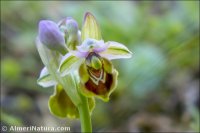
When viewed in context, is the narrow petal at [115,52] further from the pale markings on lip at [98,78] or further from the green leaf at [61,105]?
the green leaf at [61,105]

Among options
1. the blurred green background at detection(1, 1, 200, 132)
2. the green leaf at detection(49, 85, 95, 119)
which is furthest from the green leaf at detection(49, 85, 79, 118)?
the blurred green background at detection(1, 1, 200, 132)

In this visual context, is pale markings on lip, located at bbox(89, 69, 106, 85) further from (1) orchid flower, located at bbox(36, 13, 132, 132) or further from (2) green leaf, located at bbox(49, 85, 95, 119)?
(2) green leaf, located at bbox(49, 85, 95, 119)

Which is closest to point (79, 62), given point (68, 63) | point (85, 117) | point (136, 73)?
point (68, 63)

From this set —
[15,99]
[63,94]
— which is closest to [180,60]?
[15,99]

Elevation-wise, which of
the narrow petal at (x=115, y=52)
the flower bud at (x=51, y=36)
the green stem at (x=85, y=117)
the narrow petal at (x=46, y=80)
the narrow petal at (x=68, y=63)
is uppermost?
the flower bud at (x=51, y=36)

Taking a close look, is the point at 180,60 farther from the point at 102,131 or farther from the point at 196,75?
the point at 102,131

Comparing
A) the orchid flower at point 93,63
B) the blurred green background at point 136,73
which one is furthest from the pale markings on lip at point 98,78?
the blurred green background at point 136,73
